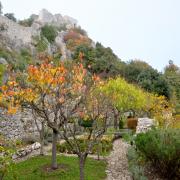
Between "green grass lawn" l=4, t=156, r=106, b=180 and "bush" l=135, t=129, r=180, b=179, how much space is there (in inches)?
66.9

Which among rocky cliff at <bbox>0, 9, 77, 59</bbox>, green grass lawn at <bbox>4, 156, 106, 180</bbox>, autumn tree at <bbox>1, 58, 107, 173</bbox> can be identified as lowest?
green grass lawn at <bbox>4, 156, 106, 180</bbox>

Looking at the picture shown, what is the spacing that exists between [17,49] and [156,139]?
2548cm

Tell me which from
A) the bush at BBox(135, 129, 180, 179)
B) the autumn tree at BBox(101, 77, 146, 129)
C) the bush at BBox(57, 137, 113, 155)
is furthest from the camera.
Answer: the autumn tree at BBox(101, 77, 146, 129)

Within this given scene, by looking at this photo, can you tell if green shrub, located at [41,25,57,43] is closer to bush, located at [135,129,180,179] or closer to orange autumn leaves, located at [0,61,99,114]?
orange autumn leaves, located at [0,61,99,114]

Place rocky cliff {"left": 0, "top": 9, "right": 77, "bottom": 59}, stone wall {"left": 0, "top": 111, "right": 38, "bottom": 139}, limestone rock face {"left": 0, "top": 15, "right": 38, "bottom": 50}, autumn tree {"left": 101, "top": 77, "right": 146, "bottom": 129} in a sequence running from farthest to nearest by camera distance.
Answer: limestone rock face {"left": 0, "top": 15, "right": 38, "bottom": 50} < rocky cliff {"left": 0, "top": 9, "right": 77, "bottom": 59} < autumn tree {"left": 101, "top": 77, "right": 146, "bottom": 129} < stone wall {"left": 0, "top": 111, "right": 38, "bottom": 139}

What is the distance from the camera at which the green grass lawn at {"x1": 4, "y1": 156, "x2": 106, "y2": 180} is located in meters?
10.8

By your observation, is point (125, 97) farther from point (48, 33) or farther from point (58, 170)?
point (48, 33)

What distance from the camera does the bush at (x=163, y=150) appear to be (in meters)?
10.1

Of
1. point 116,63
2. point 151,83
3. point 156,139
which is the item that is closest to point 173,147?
point 156,139

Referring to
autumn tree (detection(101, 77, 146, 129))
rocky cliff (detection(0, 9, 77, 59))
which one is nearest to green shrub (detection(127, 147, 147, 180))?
autumn tree (detection(101, 77, 146, 129))

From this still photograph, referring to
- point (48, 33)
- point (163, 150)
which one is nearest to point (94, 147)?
point (163, 150)

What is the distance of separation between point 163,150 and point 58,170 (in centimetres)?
349

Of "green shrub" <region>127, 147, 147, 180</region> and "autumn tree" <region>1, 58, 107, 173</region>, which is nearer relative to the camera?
"autumn tree" <region>1, 58, 107, 173</region>

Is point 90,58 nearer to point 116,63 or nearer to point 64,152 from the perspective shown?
point 116,63
